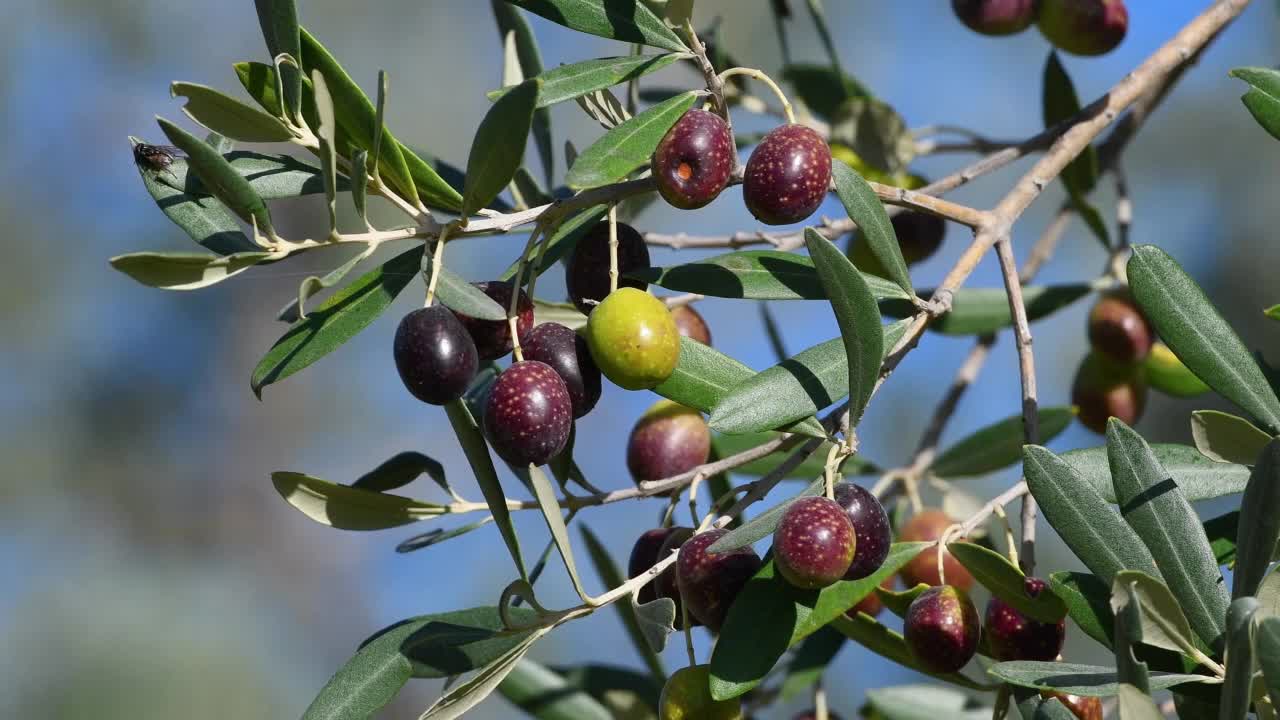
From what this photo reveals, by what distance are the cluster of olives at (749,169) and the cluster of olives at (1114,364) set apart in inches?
42.7

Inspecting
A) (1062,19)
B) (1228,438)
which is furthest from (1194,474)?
(1062,19)

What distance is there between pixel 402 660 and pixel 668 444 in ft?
1.45

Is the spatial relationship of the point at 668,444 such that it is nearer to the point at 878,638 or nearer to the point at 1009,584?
the point at 878,638

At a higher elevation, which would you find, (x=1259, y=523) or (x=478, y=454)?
(x=478, y=454)

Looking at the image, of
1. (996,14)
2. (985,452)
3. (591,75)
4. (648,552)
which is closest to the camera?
(591,75)

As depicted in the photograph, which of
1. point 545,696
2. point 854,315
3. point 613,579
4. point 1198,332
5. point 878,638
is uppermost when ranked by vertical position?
point 854,315

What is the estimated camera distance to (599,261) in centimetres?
108

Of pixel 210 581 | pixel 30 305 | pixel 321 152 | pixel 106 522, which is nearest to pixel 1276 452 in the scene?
pixel 321 152

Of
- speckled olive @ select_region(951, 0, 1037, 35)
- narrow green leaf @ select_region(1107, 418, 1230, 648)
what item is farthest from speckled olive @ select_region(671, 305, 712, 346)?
speckled olive @ select_region(951, 0, 1037, 35)

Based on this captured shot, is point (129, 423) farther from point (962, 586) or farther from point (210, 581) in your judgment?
point (962, 586)

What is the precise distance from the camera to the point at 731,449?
1614 mm

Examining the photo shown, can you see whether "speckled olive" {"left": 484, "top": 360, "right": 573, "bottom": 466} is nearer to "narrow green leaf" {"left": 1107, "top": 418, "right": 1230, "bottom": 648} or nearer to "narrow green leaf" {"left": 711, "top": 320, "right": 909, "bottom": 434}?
"narrow green leaf" {"left": 711, "top": 320, "right": 909, "bottom": 434}

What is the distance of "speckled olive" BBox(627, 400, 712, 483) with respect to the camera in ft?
4.60

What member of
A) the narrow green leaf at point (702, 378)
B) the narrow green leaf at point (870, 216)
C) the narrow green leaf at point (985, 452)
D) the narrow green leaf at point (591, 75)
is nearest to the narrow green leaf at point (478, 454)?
the narrow green leaf at point (702, 378)
